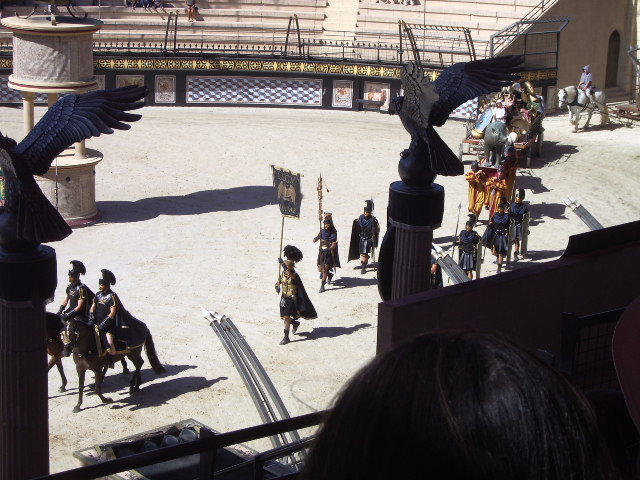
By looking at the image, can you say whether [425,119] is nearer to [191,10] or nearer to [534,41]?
[534,41]

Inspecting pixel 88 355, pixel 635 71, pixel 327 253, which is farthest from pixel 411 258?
pixel 635 71

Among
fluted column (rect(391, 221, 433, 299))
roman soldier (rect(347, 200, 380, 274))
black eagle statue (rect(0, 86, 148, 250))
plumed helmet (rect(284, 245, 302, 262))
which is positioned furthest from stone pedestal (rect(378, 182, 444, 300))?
roman soldier (rect(347, 200, 380, 274))

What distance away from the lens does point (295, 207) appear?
52.3ft

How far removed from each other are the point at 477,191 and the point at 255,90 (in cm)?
1107

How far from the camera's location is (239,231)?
19.3m

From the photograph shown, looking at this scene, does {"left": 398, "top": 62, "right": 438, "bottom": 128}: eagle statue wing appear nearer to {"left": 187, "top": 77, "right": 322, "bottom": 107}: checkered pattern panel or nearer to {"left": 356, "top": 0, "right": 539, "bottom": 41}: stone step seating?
{"left": 187, "top": 77, "right": 322, "bottom": 107}: checkered pattern panel

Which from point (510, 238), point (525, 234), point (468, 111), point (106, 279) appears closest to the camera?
point (106, 279)

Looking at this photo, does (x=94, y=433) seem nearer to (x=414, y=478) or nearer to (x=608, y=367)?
(x=608, y=367)

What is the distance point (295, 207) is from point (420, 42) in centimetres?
1550

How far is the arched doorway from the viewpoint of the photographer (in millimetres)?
32250

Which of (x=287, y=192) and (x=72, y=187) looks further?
(x=72, y=187)

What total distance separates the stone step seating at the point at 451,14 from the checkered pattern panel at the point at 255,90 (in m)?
3.33

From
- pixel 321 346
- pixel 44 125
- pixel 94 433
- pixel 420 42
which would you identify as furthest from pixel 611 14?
pixel 44 125

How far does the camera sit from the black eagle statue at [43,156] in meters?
5.79
